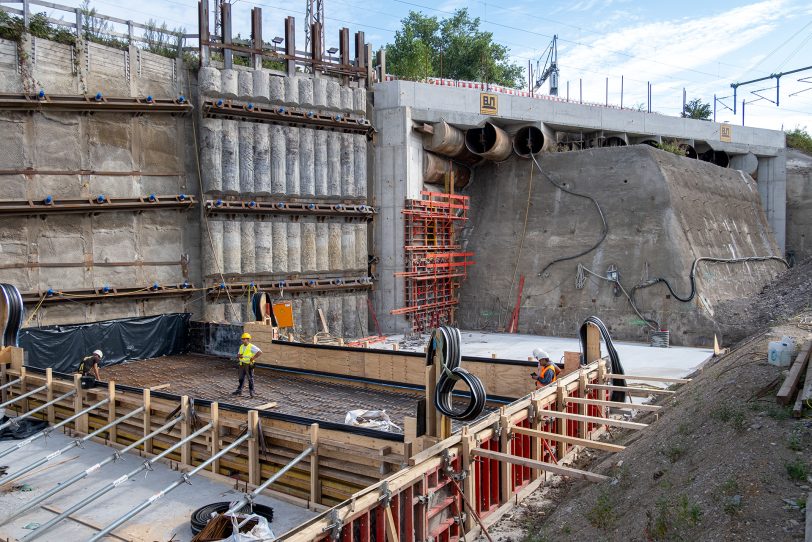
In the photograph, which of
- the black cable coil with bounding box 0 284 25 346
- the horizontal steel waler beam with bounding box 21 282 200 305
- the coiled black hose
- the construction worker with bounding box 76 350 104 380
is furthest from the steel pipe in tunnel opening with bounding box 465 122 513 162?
the construction worker with bounding box 76 350 104 380

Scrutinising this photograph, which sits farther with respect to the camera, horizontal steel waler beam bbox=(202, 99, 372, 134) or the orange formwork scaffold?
the orange formwork scaffold

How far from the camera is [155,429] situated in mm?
11023

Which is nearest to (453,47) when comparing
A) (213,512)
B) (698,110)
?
(698,110)

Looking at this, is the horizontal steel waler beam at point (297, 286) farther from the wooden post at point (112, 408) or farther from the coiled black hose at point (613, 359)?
the coiled black hose at point (613, 359)

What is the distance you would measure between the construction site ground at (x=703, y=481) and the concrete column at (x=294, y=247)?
50.8ft

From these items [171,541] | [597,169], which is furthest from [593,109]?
[171,541]

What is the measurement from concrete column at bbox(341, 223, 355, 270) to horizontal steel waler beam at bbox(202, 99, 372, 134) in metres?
4.03

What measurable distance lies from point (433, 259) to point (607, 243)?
723 cm

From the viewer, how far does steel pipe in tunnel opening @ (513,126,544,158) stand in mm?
27239

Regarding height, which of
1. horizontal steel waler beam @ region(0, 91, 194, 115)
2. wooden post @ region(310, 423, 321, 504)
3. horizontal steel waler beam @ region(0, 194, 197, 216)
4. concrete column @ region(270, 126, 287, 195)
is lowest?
wooden post @ region(310, 423, 321, 504)

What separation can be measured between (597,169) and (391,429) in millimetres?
18453

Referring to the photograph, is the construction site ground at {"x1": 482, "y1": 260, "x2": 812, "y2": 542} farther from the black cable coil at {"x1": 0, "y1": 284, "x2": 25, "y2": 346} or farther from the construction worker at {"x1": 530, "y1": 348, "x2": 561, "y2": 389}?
the black cable coil at {"x1": 0, "y1": 284, "x2": 25, "y2": 346}

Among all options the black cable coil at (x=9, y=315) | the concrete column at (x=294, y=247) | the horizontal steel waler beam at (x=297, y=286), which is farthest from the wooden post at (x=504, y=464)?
the concrete column at (x=294, y=247)

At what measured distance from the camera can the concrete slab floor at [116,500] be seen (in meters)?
8.11
